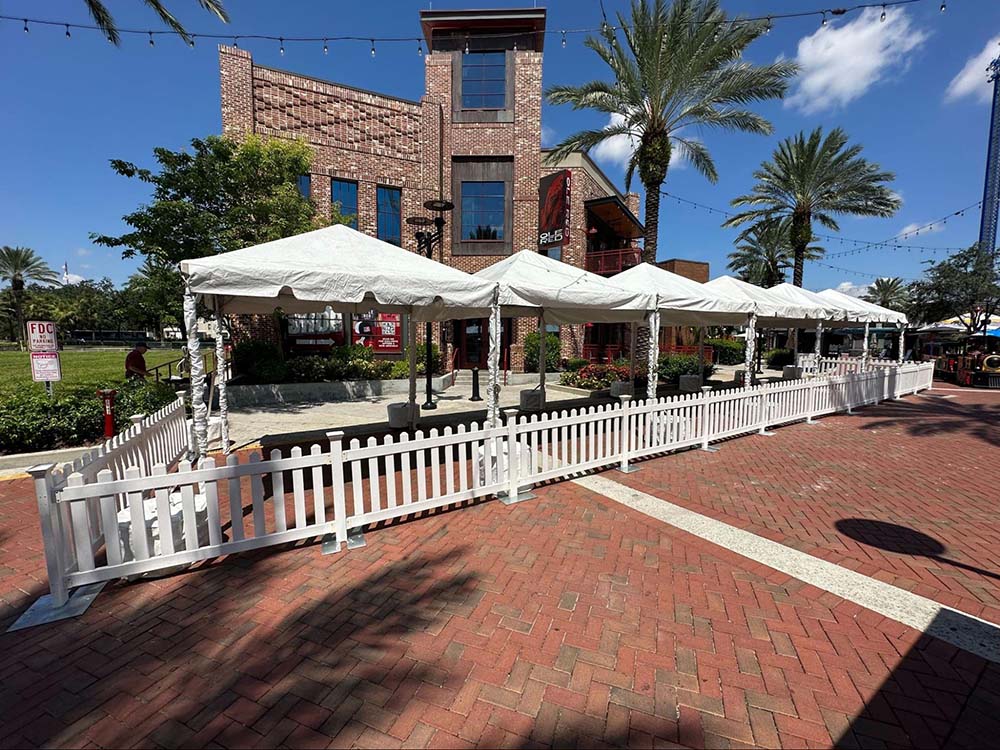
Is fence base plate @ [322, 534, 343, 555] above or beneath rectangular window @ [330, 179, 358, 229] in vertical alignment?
beneath

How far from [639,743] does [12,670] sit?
3.48 meters

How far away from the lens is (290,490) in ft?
19.2

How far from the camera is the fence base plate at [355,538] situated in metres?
3.91

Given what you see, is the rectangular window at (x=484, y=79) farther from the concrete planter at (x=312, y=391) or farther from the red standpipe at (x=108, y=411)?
the red standpipe at (x=108, y=411)

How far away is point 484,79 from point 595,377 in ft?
42.7

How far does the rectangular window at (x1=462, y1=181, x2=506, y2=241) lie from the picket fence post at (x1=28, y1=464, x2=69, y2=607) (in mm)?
16370

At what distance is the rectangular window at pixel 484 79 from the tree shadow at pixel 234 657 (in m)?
18.7

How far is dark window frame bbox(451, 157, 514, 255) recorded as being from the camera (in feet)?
57.3

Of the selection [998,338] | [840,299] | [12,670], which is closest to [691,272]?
[840,299]

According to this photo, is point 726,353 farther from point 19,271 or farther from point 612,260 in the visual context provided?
point 19,271

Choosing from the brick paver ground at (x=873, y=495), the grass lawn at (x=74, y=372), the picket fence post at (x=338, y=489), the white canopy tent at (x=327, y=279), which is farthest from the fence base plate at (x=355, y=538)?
the grass lawn at (x=74, y=372)

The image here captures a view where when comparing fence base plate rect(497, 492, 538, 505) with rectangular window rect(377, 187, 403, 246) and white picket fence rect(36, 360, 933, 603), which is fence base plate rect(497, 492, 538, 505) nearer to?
white picket fence rect(36, 360, 933, 603)

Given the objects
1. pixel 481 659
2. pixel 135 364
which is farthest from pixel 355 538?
pixel 135 364

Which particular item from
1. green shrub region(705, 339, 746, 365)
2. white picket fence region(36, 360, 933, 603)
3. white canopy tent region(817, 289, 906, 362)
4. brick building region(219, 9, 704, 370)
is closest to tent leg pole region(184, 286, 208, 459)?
white picket fence region(36, 360, 933, 603)
